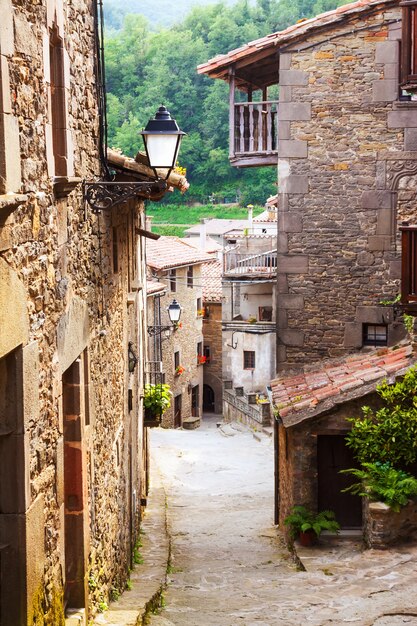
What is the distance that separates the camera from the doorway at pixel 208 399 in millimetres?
45750

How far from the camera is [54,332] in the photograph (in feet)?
18.2

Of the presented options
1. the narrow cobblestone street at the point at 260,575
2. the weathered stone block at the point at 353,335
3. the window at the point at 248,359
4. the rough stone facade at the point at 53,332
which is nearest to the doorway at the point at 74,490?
the rough stone facade at the point at 53,332

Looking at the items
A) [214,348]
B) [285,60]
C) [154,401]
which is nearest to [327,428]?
[154,401]

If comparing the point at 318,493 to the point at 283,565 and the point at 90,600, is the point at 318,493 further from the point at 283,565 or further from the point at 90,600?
the point at 90,600

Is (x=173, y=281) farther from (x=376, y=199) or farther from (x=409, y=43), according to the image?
(x=409, y=43)

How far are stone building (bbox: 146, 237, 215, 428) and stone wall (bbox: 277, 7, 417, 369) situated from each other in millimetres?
18063

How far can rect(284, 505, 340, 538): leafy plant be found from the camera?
1152 cm

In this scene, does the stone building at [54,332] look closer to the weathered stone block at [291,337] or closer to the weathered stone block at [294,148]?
the weathered stone block at [294,148]

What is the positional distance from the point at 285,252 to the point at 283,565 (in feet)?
15.5

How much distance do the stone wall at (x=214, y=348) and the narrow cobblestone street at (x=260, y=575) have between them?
2595 centimetres

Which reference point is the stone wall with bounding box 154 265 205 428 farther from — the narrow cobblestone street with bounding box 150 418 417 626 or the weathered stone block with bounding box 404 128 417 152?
the weathered stone block with bounding box 404 128 417 152

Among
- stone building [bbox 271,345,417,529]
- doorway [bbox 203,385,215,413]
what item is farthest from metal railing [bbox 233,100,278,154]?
doorway [bbox 203,385,215,413]

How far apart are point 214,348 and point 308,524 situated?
1320 inches

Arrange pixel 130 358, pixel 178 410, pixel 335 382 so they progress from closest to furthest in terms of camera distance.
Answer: pixel 130 358
pixel 335 382
pixel 178 410
